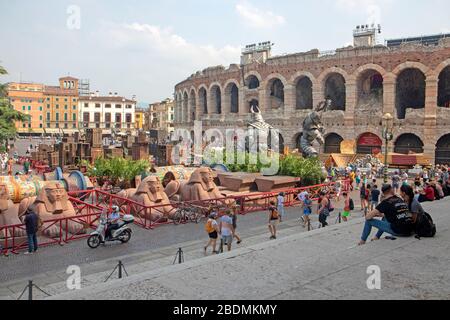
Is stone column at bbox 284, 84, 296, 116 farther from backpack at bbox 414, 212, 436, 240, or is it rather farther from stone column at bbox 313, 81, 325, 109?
backpack at bbox 414, 212, 436, 240

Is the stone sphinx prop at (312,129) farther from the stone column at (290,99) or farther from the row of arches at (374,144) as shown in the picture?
the stone column at (290,99)

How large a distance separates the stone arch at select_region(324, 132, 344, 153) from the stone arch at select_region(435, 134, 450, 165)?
8086 millimetres

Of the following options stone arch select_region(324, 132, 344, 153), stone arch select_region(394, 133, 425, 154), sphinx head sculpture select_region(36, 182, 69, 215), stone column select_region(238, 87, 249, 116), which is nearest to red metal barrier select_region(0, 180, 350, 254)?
sphinx head sculpture select_region(36, 182, 69, 215)

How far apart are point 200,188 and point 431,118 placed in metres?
24.1

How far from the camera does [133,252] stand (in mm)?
10625

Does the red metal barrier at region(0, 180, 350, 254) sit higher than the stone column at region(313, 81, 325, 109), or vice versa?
the stone column at region(313, 81, 325, 109)

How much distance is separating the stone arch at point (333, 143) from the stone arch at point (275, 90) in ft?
22.2

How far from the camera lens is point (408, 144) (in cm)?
3466

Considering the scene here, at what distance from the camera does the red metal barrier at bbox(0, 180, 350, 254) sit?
11102mm

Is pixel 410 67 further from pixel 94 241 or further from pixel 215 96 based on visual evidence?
pixel 94 241

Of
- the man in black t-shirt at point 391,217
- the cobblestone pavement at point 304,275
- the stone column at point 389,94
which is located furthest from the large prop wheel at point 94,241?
the stone column at point 389,94

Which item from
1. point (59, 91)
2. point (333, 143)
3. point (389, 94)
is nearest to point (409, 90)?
point (389, 94)

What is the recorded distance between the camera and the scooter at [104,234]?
11.0m

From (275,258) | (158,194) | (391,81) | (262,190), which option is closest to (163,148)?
(262,190)
